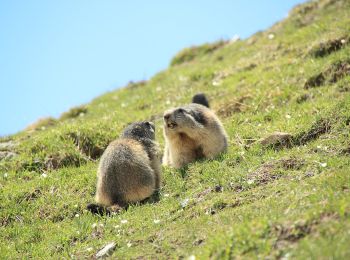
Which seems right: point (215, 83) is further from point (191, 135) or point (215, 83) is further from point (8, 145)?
point (8, 145)

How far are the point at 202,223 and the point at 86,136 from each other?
6.41 meters

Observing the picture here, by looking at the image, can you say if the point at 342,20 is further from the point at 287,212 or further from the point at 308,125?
the point at 287,212

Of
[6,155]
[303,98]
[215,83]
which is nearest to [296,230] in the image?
[303,98]

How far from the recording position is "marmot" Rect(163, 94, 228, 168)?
11070mm

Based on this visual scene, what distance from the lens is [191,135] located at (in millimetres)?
11164

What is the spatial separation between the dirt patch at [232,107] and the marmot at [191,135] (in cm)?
308

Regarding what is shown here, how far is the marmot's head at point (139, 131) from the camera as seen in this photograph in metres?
10.9

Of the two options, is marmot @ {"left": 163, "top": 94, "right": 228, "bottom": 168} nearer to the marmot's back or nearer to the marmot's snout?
the marmot's snout

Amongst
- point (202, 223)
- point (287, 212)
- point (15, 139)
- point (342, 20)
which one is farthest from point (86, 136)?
point (342, 20)

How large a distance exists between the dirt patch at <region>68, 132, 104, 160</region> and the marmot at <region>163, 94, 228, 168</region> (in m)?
2.58

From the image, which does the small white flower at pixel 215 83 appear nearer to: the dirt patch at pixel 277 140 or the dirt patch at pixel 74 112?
the dirt patch at pixel 74 112

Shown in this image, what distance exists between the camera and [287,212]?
6.75 metres

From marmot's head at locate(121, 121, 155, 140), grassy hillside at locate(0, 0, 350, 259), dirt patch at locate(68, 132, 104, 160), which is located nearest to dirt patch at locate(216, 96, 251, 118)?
grassy hillside at locate(0, 0, 350, 259)

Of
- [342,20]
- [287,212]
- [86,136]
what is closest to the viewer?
[287,212]
